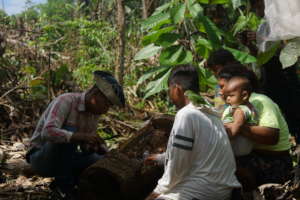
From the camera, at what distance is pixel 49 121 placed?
12.4 ft

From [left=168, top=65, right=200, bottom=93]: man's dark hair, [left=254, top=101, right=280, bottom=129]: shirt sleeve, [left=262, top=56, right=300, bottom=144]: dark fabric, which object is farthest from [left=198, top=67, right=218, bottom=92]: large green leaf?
[left=262, top=56, right=300, bottom=144]: dark fabric

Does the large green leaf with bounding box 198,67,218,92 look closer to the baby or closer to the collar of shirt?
the baby

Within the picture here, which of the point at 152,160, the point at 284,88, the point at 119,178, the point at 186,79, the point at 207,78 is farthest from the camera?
the point at 284,88

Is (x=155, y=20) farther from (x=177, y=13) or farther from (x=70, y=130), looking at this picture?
(x=70, y=130)

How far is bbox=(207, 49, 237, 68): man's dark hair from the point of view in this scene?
12.7 feet

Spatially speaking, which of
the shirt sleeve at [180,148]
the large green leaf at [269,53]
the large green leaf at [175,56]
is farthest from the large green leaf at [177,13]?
the shirt sleeve at [180,148]

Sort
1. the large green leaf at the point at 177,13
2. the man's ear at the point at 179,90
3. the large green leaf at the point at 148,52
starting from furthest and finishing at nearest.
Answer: the large green leaf at the point at 148,52, the large green leaf at the point at 177,13, the man's ear at the point at 179,90

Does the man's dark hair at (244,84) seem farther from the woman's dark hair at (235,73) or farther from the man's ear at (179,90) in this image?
the man's ear at (179,90)

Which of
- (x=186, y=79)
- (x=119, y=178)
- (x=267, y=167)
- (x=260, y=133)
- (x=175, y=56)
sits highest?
(x=175, y=56)

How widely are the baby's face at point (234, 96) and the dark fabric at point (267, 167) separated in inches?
15.5

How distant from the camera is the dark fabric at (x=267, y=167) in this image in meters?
3.38

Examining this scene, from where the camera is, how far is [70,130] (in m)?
3.95

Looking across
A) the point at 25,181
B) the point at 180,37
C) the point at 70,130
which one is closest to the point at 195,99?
the point at 180,37

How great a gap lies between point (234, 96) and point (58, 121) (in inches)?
55.4
